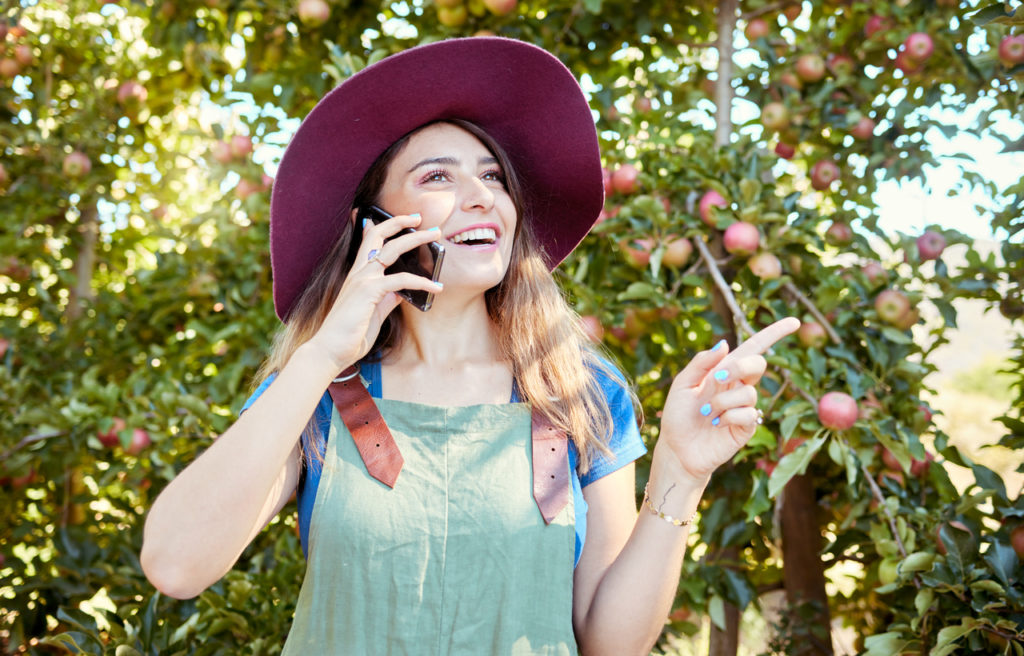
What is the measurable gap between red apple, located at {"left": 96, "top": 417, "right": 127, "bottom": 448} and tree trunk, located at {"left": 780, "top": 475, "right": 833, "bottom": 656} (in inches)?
66.8

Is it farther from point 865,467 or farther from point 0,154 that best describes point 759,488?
point 0,154

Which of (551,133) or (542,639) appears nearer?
(542,639)

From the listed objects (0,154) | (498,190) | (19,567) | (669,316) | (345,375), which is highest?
(0,154)

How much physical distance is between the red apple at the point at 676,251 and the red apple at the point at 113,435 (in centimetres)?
140

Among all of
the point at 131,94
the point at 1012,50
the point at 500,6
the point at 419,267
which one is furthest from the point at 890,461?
the point at 131,94

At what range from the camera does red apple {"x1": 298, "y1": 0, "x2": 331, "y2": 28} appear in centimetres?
231

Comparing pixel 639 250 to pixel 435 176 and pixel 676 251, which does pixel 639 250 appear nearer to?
pixel 676 251

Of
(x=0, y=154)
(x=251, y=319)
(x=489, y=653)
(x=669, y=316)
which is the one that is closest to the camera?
(x=489, y=653)

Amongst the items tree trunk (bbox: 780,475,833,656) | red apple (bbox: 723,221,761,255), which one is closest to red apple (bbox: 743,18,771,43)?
red apple (bbox: 723,221,761,255)

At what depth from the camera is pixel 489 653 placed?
1158 mm

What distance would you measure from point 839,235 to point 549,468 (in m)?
1.13

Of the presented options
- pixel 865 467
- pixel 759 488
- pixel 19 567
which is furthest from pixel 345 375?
pixel 19 567

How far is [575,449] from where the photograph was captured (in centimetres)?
131

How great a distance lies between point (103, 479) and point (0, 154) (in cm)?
127
